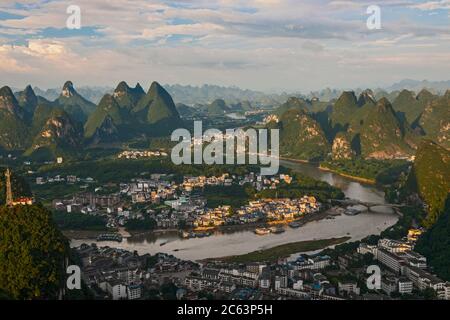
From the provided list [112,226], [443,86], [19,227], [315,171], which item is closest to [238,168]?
[315,171]

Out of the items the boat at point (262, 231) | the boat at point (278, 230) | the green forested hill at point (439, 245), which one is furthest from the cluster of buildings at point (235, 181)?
the green forested hill at point (439, 245)

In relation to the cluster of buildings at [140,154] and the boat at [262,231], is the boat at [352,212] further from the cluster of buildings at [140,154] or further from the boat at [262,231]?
the cluster of buildings at [140,154]

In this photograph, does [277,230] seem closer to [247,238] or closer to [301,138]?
[247,238]

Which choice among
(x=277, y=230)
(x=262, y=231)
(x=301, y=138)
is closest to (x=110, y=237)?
(x=262, y=231)

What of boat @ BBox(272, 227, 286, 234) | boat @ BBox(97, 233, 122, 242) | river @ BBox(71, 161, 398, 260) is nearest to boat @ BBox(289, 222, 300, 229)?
river @ BBox(71, 161, 398, 260)

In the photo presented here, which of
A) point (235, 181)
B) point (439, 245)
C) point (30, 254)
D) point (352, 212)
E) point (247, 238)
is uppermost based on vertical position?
point (30, 254)
